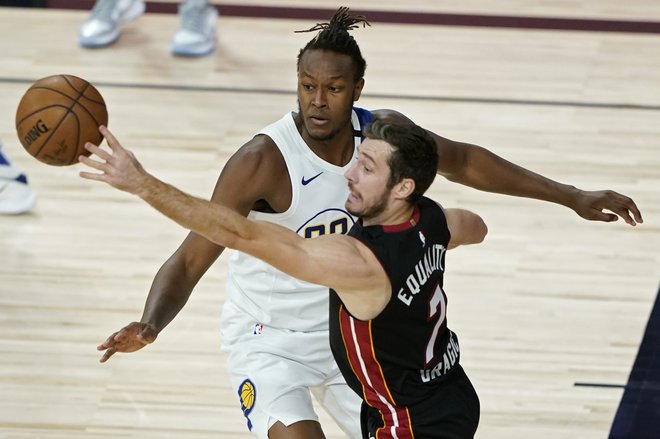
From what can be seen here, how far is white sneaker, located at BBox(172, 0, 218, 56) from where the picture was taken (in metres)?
8.08

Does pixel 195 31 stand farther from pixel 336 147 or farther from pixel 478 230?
pixel 478 230

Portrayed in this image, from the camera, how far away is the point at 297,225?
3.57 meters

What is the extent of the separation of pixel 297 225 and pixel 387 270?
64cm

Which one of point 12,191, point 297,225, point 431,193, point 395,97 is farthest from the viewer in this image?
point 395,97

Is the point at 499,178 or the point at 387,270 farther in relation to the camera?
→ the point at 499,178

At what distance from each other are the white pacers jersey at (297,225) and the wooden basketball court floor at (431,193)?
0.87 metres

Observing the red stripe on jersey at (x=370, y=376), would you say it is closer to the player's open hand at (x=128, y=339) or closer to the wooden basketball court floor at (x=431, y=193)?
the player's open hand at (x=128, y=339)

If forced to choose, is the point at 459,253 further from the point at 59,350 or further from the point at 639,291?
the point at 59,350

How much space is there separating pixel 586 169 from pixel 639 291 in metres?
1.33

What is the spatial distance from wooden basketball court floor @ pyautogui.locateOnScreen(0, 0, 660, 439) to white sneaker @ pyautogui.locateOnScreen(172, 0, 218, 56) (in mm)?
121

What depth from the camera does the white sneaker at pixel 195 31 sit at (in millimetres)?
8078

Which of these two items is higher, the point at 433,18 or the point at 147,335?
the point at 147,335

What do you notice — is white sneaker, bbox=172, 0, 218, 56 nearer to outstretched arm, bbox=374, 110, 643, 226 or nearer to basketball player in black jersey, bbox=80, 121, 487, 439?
outstretched arm, bbox=374, 110, 643, 226

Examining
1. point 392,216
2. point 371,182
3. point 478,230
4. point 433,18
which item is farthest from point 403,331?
point 433,18
